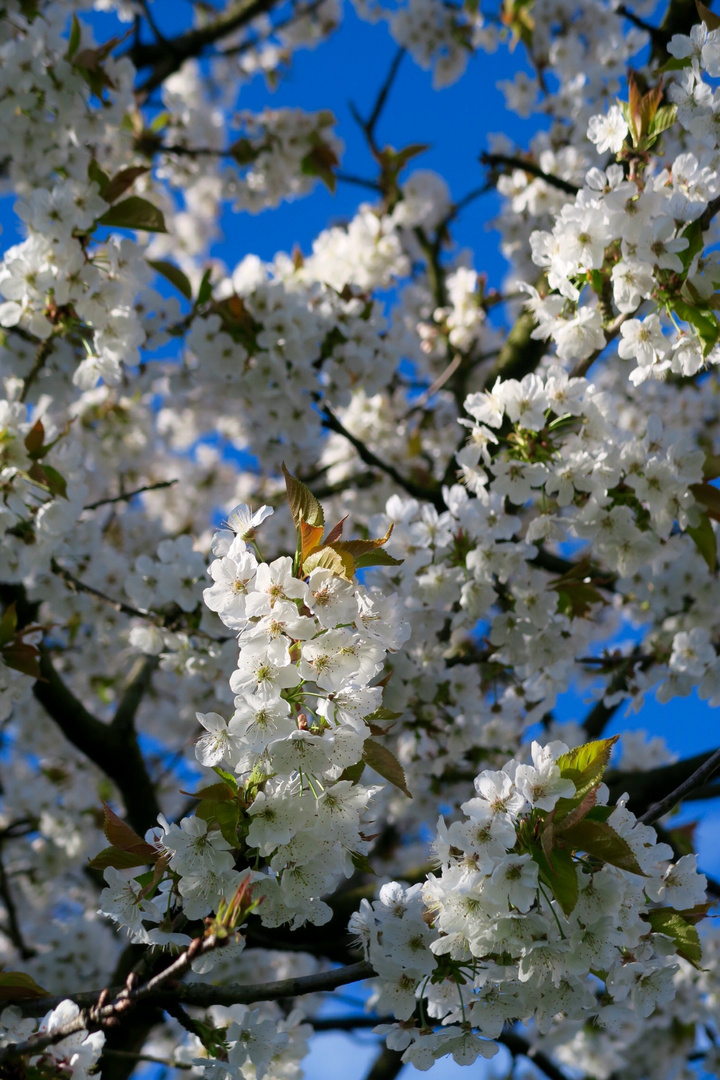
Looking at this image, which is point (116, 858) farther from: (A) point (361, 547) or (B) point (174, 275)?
(B) point (174, 275)

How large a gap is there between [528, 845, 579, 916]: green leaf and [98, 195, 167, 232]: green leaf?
219cm

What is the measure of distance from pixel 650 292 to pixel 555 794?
129 centimetres

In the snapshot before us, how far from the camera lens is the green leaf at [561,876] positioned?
4.42 feet

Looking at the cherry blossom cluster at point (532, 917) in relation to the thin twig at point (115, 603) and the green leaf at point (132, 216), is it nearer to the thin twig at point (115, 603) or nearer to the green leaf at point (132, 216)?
the thin twig at point (115, 603)

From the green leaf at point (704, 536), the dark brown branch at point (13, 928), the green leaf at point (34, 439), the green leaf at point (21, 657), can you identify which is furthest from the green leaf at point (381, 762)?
the dark brown branch at point (13, 928)

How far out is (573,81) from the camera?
409 cm

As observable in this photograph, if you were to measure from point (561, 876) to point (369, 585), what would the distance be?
132cm

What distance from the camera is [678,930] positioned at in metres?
1.54

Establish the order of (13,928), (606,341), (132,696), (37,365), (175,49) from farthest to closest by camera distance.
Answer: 1. (175,49)
2. (13,928)
3. (132,696)
4. (37,365)
5. (606,341)

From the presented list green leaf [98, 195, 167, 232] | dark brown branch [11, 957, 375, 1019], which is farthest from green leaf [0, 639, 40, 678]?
green leaf [98, 195, 167, 232]

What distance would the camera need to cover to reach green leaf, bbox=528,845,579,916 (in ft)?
4.42

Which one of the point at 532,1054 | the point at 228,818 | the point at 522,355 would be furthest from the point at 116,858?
the point at 532,1054

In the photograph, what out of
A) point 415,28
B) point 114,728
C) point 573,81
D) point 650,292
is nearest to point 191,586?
point 114,728

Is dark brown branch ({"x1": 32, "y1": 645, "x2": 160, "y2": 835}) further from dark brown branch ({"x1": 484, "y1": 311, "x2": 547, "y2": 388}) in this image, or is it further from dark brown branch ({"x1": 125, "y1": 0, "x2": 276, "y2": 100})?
dark brown branch ({"x1": 125, "y1": 0, "x2": 276, "y2": 100})
